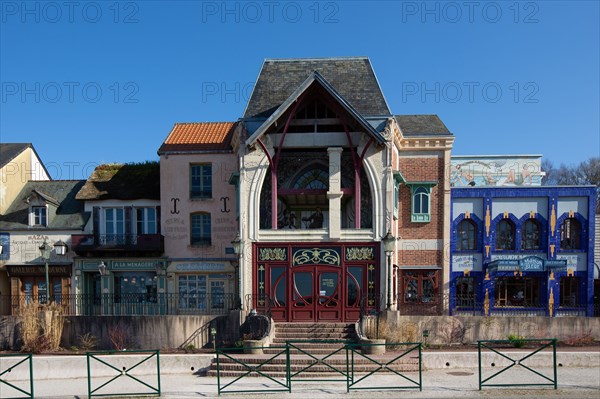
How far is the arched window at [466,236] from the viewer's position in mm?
22875

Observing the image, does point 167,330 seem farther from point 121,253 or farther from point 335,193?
point 335,193

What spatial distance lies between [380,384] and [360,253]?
20.3ft

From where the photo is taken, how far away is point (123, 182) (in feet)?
80.3

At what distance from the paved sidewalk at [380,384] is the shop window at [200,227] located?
26.2 ft

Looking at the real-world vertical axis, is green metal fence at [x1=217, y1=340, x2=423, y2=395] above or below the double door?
below

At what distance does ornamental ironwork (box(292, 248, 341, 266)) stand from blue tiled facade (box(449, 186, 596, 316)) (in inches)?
243

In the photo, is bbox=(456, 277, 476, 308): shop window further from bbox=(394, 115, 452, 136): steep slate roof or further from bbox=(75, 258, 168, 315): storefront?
bbox=(75, 258, 168, 315): storefront

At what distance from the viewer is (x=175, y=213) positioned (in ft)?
75.6

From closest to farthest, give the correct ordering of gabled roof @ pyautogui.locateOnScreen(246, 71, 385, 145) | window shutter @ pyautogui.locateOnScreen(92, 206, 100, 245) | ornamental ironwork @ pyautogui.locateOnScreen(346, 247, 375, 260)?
gabled roof @ pyautogui.locateOnScreen(246, 71, 385, 145)
ornamental ironwork @ pyautogui.locateOnScreen(346, 247, 375, 260)
window shutter @ pyautogui.locateOnScreen(92, 206, 100, 245)

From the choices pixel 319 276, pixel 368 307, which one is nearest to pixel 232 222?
pixel 319 276

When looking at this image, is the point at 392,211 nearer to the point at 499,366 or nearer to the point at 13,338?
the point at 499,366

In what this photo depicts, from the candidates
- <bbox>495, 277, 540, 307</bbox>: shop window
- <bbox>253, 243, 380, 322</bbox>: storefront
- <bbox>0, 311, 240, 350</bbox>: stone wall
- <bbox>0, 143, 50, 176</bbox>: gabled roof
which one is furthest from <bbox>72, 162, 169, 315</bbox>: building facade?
<bbox>495, 277, 540, 307</bbox>: shop window

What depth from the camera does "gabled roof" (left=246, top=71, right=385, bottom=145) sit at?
1873cm

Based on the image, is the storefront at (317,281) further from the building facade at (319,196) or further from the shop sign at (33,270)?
the shop sign at (33,270)
